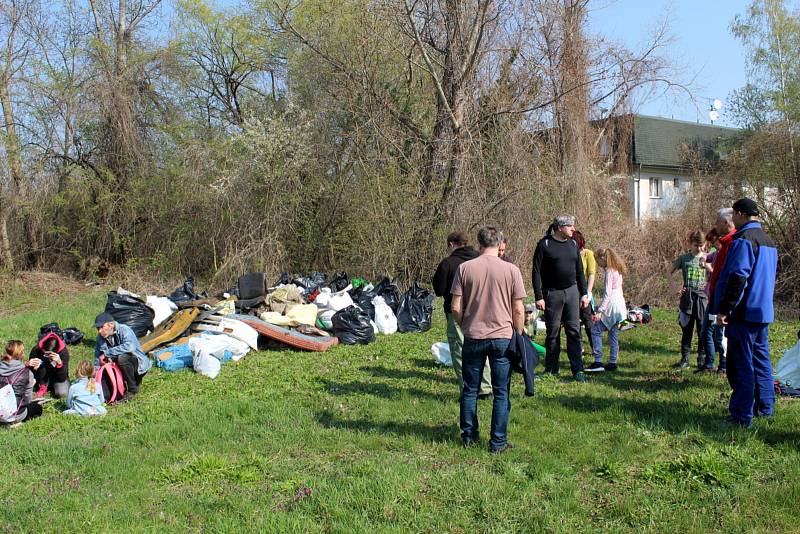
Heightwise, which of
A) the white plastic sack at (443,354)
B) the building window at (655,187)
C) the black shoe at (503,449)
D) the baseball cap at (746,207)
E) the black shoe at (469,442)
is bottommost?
the black shoe at (503,449)

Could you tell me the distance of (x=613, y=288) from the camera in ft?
24.3

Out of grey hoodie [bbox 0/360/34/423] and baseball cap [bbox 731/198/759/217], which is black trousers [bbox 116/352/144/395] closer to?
grey hoodie [bbox 0/360/34/423]

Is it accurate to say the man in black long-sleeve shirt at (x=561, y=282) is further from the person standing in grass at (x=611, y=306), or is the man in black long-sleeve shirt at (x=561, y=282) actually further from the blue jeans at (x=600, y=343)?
the person standing in grass at (x=611, y=306)

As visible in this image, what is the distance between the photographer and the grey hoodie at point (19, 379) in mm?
6508

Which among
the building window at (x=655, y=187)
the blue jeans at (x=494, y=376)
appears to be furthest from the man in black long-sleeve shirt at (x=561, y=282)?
the building window at (x=655, y=187)

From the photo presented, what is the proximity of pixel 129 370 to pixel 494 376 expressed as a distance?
14.2 ft

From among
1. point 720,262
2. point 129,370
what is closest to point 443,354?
point 720,262

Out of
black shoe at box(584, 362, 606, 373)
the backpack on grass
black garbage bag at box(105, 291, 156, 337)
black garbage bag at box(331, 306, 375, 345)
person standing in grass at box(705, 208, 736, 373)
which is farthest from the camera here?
black garbage bag at box(105, 291, 156, 337)

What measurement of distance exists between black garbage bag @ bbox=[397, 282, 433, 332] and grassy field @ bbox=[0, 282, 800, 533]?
3.07 metres

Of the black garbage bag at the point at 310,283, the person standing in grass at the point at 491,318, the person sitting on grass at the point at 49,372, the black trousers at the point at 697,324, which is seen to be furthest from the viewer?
the black garbage bag at the point at 310,283

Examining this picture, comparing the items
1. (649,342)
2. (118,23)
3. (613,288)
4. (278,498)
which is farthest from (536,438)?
(118,23)

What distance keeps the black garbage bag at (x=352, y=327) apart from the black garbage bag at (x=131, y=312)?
2.87 metres

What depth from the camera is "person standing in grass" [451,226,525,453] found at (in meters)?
4.66

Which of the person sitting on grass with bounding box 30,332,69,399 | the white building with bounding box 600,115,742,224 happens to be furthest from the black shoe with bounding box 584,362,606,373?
the white building with bounding box 600,115,742,224
